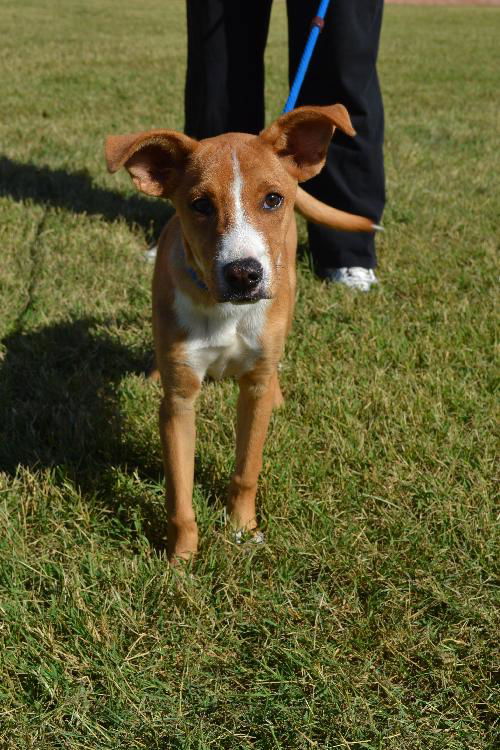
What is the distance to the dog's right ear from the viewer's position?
2.32m

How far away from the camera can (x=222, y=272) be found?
7.16 feet

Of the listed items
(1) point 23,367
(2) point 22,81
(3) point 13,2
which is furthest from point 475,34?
(1) point 23,367

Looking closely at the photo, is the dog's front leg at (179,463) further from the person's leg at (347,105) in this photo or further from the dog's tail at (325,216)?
the person's leg at (347,105)

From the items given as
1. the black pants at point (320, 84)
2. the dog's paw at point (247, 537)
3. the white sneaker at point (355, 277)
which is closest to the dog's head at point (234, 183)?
the dog's paw at point (247, 537)

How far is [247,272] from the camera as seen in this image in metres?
2.16

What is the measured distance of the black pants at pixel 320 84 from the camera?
13.2ft

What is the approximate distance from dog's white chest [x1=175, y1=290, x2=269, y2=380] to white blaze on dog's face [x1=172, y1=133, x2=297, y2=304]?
0.45 feet

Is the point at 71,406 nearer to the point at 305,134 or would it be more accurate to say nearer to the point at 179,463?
the point at 179,463

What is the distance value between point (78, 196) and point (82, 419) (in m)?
3.08

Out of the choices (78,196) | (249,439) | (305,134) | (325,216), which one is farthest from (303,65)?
(78,196)

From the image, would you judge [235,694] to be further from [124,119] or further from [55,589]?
[124,119]

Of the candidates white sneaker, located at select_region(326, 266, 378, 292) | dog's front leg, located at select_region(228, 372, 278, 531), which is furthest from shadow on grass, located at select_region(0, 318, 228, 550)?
white sneaker, located at select_region(326, 266, 378, 292)

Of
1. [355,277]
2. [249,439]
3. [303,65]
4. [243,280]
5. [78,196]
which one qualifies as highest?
[303,65]

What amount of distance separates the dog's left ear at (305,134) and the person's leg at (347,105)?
169 cm
